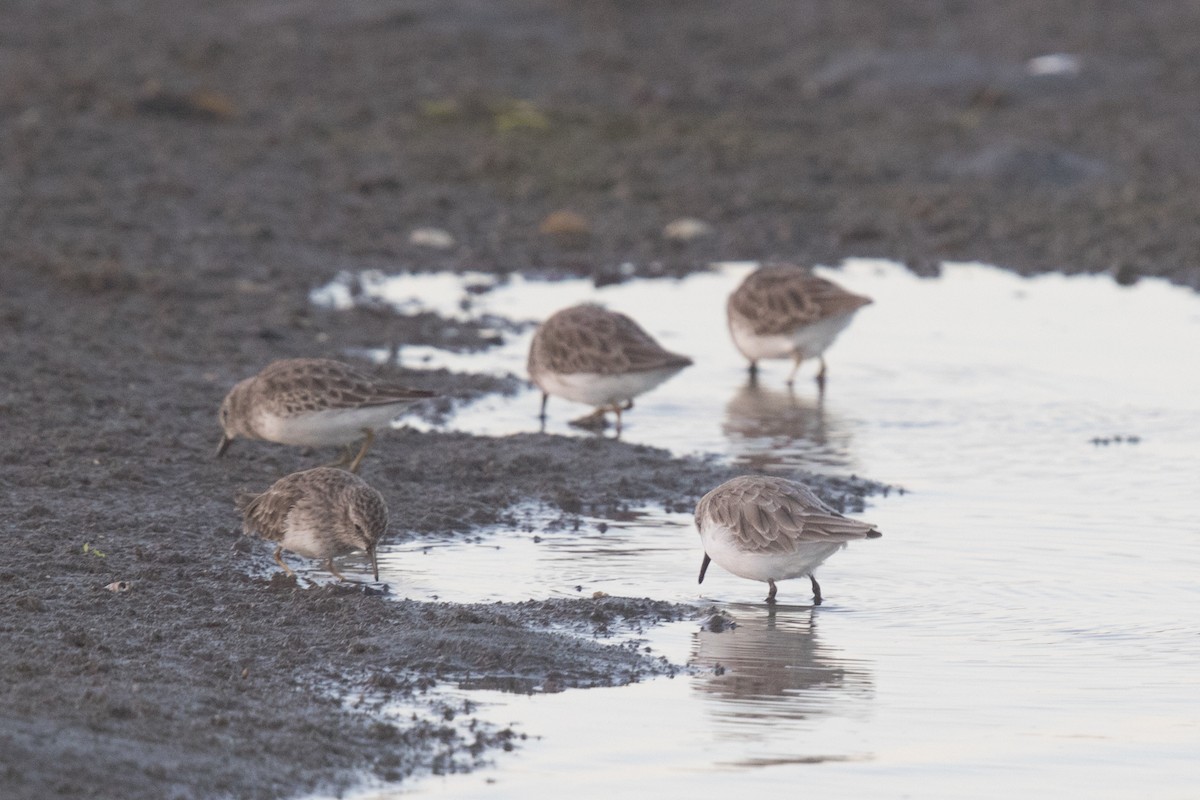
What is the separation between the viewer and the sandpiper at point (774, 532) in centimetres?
836

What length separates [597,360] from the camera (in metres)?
12.0

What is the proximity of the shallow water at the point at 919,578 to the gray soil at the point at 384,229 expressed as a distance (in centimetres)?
39

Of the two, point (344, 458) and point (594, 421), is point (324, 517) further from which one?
point (594, 421)

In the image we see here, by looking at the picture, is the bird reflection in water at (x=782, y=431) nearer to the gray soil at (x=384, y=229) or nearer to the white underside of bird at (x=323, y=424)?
the gray soil at (x=384, y=229)

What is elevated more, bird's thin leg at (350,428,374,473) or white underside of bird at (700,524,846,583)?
bird's thin leg at (350,428,374,473)

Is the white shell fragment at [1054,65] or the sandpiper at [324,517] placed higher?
the white shell fragment at [1054,65]

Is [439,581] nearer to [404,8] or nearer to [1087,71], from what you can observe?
[1087,71]

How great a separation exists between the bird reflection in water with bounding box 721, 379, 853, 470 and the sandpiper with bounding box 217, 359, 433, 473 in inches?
93.2

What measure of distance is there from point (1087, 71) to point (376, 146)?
9819 millimetres

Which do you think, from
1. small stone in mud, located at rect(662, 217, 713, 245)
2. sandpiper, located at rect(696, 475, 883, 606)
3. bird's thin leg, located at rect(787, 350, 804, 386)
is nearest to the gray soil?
small stone in mud, located at rect(662, 217, 713, 245)

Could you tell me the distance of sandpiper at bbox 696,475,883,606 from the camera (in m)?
8.36

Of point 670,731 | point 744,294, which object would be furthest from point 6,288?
point 670,731

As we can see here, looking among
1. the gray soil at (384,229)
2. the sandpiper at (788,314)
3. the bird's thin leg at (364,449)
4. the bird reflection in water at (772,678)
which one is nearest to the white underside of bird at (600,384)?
the gray soil at (384,229)

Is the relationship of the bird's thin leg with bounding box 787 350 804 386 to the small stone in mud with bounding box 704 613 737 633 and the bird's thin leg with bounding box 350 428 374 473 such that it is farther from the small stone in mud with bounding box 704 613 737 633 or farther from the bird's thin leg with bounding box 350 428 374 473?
the small stone in mud with bounding box 704 613 737 633
